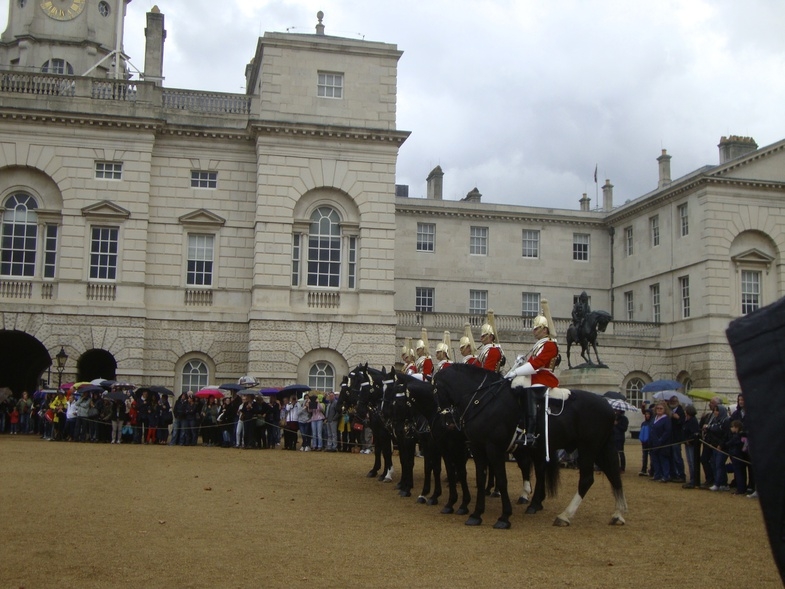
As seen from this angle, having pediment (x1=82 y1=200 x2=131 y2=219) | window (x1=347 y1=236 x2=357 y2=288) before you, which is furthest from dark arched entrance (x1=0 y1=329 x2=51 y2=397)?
window (x1=347 y1=236 x2=357 y2=288)

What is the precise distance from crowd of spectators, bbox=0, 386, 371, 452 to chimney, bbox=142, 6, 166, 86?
49.4 feet

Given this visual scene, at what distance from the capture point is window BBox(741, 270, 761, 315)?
40719 mm

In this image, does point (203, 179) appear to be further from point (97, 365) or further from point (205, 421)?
point (205, 421)

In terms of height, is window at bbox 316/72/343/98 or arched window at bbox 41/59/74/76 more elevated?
arched window at bbox 41/59/74/76

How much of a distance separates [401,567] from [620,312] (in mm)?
41249

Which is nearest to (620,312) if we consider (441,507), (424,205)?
(424,205)

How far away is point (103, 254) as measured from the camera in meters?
34.0

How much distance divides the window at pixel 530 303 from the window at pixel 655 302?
251 inches

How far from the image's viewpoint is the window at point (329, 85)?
1416 inches

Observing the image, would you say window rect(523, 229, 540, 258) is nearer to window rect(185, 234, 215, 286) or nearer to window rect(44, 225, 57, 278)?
window rect(185, 234, 215, 286)

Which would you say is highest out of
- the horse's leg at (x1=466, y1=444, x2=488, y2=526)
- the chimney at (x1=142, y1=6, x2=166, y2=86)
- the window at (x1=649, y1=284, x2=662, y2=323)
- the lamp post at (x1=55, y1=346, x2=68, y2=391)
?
the chimney at (x1=142, y1=6, x2=166, y2=86)

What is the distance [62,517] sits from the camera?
468 inches

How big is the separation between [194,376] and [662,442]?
20387mm

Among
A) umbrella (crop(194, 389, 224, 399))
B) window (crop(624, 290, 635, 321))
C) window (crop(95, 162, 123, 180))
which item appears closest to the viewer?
umbrella (crop(194, 389, 224, 399))
